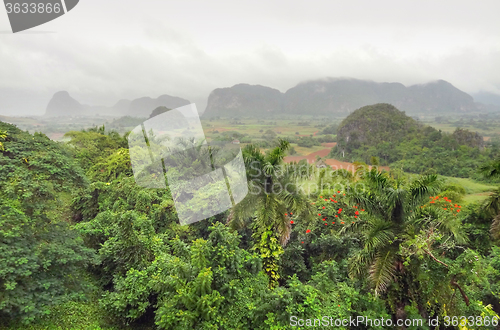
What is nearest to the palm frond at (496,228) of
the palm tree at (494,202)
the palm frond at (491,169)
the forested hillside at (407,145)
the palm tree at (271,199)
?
the palm tree at (494,202)

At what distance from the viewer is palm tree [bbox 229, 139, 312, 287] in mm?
7500

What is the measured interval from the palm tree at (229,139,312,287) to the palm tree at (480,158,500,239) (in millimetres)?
5935

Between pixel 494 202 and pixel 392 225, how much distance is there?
6.17 m

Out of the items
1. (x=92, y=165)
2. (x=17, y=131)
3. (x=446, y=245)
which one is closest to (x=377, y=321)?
(x=446, y=245)

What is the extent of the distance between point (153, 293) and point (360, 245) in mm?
7288

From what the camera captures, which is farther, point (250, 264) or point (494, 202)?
point (494, 202)

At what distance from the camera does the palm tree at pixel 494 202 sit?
7.89m

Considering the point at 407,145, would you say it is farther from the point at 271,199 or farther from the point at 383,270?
the point at 383,270

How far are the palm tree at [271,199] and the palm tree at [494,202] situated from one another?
19.5 feet

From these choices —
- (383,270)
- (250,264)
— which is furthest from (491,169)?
(250,264)

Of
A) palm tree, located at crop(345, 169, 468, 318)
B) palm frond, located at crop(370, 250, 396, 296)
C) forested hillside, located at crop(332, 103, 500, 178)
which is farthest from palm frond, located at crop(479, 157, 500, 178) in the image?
forested hillside, located at crop(332, 103, 500, 178)

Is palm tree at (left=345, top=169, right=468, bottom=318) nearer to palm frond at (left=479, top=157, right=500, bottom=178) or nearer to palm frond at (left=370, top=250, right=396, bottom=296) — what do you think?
palm frond at (left=370, top=250, right=396, bottom=296)

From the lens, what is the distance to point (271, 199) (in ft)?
24.6

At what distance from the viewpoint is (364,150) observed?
176ft
